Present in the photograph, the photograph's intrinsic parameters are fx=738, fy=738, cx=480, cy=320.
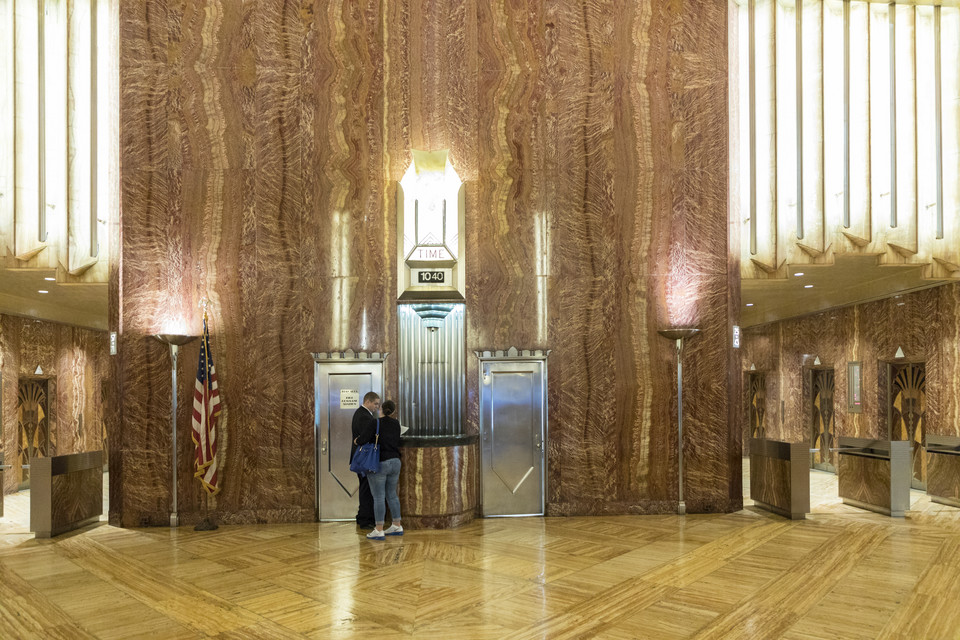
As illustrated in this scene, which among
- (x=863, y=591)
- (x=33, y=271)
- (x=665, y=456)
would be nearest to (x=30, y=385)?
(x=33, y=271)

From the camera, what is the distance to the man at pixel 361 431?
7664 millimetres

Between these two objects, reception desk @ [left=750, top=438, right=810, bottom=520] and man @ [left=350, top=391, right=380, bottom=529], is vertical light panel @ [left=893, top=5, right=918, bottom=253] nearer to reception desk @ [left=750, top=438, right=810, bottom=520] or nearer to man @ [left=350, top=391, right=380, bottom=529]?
reception desk @ [left=750, top=438, right=810, bottom=520]

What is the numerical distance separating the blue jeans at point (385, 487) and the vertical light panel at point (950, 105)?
804 centimetres

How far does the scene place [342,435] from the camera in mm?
8695

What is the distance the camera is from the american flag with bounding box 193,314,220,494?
26.7 feet

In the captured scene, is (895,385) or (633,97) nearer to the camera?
(633,97)

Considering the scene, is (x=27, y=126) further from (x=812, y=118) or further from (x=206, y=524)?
(x=812, y=118)

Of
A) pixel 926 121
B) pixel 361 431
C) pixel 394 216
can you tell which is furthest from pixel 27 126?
pixel 926 121

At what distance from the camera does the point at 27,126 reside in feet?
29.6

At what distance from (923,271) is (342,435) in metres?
8.09

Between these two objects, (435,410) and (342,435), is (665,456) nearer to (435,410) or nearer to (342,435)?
(435,410)

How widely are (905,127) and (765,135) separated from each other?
191cm

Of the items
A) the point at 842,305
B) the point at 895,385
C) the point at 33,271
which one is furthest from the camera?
the point at 842,305

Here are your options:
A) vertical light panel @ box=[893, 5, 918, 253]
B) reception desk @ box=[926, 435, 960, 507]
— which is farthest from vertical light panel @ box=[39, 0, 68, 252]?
reception desk @ box=[926, 435, 960, 507]
